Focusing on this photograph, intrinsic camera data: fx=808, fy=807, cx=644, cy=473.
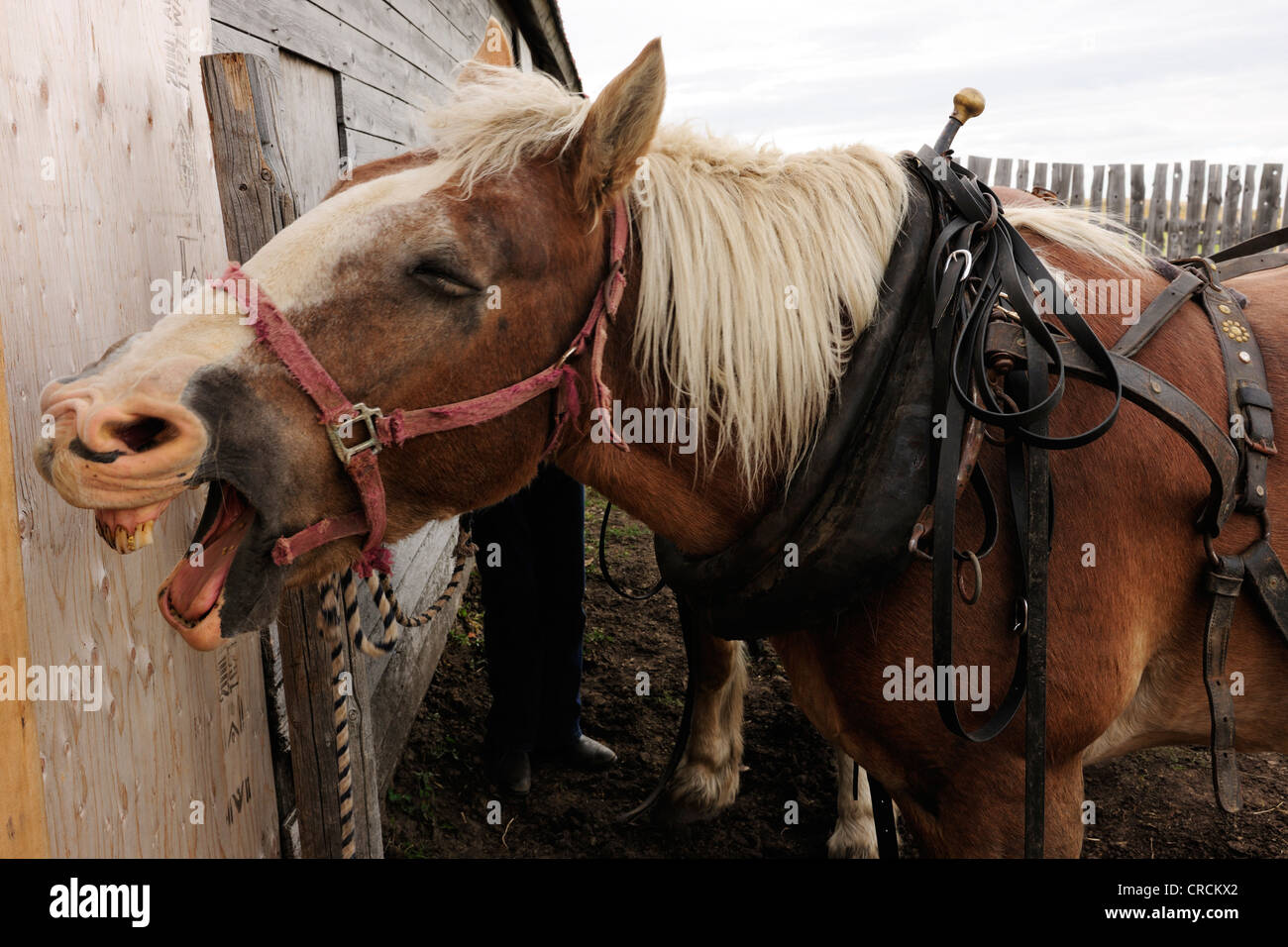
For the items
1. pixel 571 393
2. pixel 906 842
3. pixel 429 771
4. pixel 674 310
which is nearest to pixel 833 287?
pixel 674 310

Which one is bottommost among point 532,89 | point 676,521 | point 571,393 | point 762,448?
point 676,521

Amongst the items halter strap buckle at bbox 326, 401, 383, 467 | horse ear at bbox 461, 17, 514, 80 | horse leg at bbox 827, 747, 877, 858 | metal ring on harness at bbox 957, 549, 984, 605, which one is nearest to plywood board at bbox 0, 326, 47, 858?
halter strap buckle at bbox 326, 401, 383, 467

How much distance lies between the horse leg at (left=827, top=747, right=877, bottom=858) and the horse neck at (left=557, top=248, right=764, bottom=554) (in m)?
1.65

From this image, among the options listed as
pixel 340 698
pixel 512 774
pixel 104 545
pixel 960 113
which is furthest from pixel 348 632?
pixel 960 113

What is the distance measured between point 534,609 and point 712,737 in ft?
2.82

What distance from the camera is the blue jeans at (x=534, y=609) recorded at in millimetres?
3174

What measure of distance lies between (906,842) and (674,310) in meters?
2.47

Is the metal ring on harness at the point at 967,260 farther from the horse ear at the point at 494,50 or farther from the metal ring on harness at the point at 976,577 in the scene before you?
the horse ear at the point at 494,50

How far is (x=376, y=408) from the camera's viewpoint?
4.62ft

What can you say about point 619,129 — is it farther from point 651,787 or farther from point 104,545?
point 651,787

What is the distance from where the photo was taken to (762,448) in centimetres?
162

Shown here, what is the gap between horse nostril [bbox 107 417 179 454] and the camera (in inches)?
48.3

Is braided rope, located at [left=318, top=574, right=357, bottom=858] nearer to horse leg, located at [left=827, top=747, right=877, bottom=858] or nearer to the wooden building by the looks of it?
the wooden building

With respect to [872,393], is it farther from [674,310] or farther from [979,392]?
[674,310]
